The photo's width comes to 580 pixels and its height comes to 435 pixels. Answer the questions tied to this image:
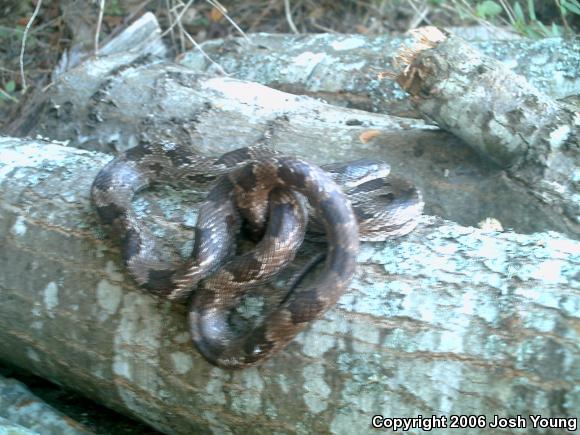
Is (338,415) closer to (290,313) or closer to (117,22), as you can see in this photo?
(290,313)

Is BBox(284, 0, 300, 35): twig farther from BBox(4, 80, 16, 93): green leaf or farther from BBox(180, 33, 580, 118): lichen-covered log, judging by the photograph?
BBox(4, 80, 16, 93): green leaf

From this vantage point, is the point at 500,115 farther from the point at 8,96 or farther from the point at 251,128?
the point at 8,96

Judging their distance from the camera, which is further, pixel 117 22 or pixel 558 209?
pixel 117 22

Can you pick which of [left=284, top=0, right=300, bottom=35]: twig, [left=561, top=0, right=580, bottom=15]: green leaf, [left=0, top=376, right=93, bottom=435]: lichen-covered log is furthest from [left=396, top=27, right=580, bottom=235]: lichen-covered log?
[left=284, top=0, right=300, bottom=35]: twig

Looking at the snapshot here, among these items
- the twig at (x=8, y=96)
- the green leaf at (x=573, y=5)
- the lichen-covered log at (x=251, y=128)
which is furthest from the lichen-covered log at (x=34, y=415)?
the green leaf at (x=573, y=5)

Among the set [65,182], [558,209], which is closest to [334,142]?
[558,209]

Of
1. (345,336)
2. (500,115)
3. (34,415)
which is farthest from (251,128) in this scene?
(34,415)

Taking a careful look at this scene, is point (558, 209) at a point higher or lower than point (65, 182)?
lower
